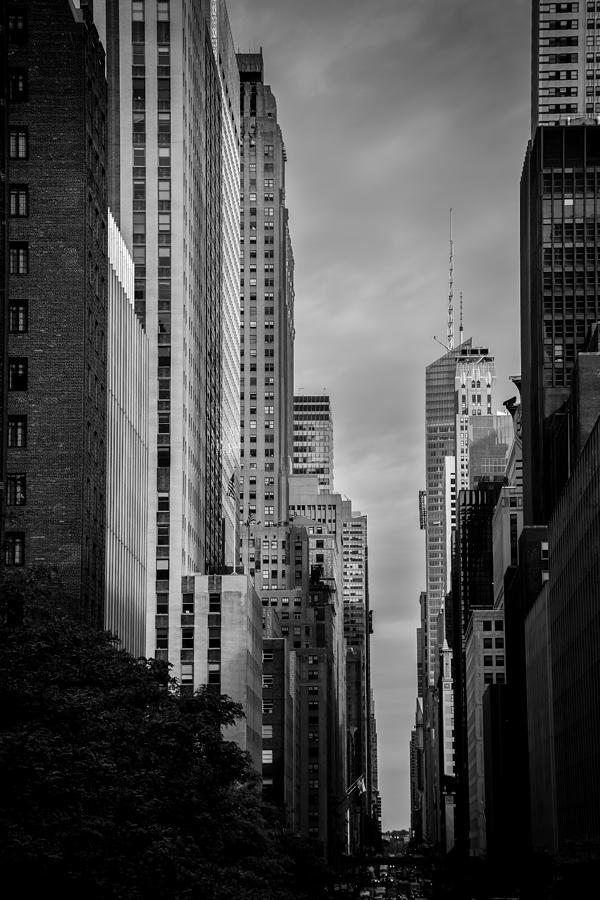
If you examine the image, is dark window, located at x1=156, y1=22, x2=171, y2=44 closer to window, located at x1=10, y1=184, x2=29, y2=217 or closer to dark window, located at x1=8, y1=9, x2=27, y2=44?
dark window, located at x1=8, y1=9, x2=27, y2=44

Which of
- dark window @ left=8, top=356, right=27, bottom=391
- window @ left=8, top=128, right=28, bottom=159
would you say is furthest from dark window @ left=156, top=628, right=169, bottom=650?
window @ left=8, top=128, right=28, bottom=159

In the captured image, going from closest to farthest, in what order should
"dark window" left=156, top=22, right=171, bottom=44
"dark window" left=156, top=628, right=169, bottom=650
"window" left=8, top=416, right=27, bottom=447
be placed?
"window" left=8, top=416, right=27, bottom=447, "dark window" left=156, top=22, right=171, bottom=44, "dark window" left=156, top=628, right=169, bottom=650

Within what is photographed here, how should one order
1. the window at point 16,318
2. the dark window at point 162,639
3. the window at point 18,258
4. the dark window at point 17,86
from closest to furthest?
the window at point 16,318, the window at point 18,258, the dark window at point 17,86, the dark window at point 162,639

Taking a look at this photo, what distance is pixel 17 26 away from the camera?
10262 cm

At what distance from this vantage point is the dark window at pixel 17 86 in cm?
10200

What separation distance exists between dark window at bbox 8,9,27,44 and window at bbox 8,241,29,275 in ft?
40.2

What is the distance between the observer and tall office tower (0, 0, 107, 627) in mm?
98062

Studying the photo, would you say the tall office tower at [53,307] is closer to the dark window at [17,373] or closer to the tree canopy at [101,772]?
the dark window at [17,373]

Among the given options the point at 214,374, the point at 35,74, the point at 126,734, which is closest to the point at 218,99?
the point at 214,374

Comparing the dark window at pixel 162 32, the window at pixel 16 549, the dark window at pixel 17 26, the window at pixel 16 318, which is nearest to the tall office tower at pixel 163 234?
the dark window at pixel 162 32

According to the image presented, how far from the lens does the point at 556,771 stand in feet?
517

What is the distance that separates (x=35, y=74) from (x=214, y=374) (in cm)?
8589

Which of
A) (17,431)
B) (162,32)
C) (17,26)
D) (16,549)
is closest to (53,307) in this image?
(17,431)

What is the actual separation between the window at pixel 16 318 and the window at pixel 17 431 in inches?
204
